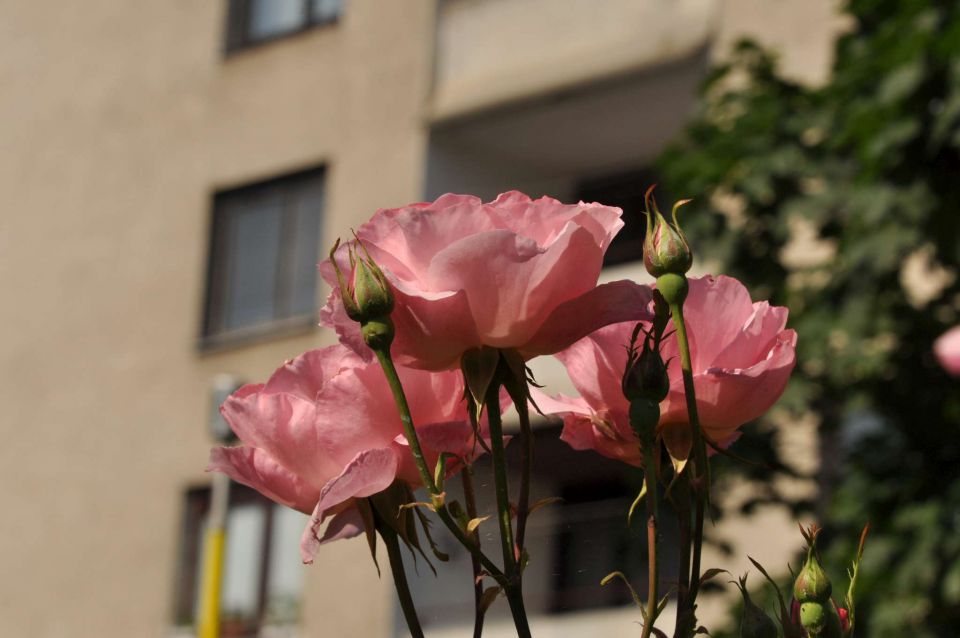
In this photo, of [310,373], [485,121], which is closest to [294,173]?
[485,121]

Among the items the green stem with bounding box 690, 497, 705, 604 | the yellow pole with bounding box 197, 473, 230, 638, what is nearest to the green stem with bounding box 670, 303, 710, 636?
the green stem with bounding box 690, 497, 705, 604

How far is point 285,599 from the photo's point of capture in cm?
1585

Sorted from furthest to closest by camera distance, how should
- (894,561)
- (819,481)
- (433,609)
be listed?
(433,609) → (819,481) → (894,561)

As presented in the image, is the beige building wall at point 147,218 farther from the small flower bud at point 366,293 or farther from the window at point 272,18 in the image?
the small flower bud at point 366,293

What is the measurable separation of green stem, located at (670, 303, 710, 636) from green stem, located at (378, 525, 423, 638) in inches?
6.9

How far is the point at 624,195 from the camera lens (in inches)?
616

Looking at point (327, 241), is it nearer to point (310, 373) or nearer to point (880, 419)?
point (880, 419)

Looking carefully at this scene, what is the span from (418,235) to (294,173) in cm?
1523

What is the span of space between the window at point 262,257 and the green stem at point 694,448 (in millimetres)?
15042

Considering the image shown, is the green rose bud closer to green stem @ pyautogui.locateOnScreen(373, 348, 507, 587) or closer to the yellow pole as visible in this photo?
green stem @ pyautogui.locateOnScreen(373, 348, 507, 587)

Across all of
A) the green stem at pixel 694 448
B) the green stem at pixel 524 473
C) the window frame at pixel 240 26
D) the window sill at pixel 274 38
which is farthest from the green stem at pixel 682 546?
the window frame at pixel 240 26

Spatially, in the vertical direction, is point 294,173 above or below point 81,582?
above

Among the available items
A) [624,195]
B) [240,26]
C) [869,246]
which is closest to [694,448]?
[869,246]

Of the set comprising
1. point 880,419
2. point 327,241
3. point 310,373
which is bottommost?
point 310,373
